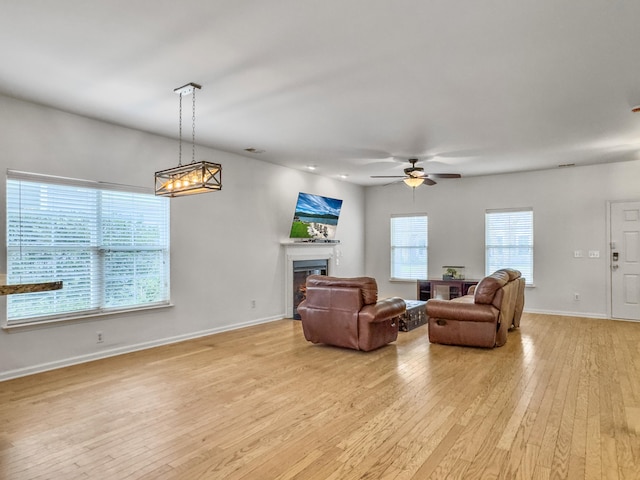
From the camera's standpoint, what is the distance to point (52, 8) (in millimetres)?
2590

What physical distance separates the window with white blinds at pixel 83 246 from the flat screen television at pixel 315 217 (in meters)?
2.76

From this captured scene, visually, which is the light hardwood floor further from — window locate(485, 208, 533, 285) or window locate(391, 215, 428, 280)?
window locate(391, 215, 428, 280)

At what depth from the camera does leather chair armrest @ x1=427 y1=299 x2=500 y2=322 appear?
16.6 feet

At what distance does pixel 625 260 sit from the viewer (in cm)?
715

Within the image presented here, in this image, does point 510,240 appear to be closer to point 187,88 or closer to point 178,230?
point 178,230

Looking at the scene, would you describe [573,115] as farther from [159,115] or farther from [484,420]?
[159,115]

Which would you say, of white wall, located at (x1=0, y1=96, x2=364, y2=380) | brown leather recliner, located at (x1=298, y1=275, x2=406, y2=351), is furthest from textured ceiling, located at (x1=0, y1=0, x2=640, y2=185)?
brown leather recliner, located at (x1=298, y1=275, x2=406, y2=351)

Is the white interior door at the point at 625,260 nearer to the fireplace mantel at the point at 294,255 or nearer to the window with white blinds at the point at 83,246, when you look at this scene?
the fireplace mantel at the point at 294,255

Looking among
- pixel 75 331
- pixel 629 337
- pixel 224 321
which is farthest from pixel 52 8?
pixel 629 337

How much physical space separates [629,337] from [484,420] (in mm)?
4184

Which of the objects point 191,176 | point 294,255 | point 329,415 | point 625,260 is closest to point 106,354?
point 191,176

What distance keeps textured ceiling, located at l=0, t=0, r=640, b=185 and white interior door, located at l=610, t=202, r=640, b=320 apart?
1.94 m

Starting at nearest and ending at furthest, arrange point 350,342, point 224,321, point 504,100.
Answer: point 504,100, point 350,342, point 224,321

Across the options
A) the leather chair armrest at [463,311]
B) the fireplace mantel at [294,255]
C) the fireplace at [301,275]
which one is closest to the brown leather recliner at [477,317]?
the leather chair armrest at [463,311]
